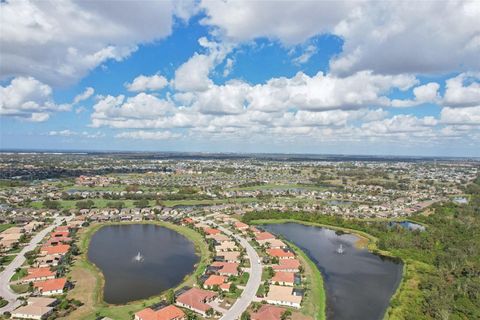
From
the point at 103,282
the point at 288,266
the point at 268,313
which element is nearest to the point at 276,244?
the point at 288,266

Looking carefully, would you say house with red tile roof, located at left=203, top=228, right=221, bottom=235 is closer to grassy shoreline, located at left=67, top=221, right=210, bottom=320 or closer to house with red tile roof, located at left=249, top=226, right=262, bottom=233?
grassy shoreline, located at left=67, top=221, right=210, bottom=320

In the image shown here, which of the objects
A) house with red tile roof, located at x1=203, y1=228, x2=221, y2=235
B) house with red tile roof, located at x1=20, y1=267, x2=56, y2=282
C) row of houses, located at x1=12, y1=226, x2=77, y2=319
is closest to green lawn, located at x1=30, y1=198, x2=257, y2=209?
row of houses, located at x1=12, y1=226, x2=77, y2=319

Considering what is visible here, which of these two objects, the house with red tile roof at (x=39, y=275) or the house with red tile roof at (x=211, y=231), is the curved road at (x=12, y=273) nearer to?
the house with red tile roof at (x=39, y=275)

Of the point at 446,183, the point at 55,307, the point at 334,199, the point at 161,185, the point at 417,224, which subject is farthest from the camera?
the point at 446,183

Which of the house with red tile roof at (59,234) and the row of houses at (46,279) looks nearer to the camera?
the row of houses at (46,279)

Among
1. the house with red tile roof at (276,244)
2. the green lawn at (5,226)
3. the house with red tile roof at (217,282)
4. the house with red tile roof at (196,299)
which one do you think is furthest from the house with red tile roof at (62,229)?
the house with red tile roof at (196,299)

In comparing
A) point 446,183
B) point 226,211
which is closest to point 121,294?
point 226,211

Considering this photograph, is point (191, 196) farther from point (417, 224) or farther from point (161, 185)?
point (417, 224)
